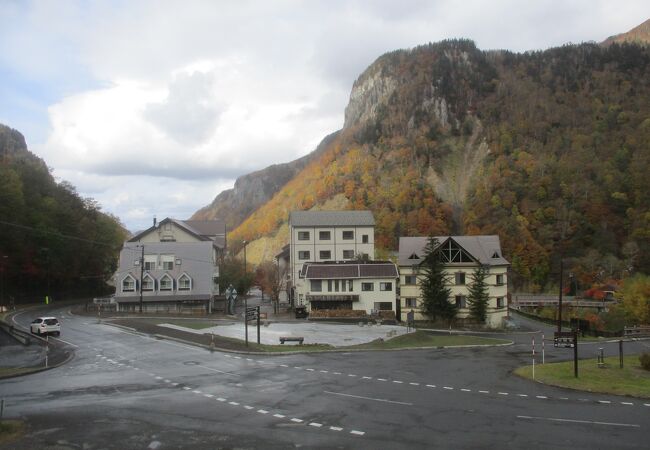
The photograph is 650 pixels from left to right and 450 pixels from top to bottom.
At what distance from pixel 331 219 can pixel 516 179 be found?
7189 centimetres

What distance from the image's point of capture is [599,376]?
23.2 m

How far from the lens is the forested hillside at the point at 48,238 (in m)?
62.4

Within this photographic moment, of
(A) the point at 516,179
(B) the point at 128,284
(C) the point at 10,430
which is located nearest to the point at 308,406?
(C) the point at 10,430

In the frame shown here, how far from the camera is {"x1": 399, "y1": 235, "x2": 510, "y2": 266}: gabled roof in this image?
57812 millimetres

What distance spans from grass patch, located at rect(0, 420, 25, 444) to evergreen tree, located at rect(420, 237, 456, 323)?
4447 cm

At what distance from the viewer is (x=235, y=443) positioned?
13.4 m

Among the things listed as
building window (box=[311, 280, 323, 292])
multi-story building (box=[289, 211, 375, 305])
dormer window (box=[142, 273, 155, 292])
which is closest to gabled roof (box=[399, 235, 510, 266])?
building window (box=[311, 280, 323, 292])

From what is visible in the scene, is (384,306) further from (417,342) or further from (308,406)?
(308,406)

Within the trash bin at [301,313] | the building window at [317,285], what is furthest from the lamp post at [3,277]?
the building window at [317,285]

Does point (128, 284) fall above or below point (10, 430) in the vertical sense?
above

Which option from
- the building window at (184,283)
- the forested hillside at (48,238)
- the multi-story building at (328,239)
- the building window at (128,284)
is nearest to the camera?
the building window at (128,284)

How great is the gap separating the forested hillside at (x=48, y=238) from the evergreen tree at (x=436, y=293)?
42494 mm

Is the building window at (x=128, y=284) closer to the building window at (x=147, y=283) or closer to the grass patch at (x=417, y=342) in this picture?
the building window at (x=147, y=283)

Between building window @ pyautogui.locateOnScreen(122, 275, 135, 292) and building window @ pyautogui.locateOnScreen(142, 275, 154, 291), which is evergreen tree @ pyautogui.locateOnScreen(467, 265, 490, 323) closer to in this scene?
building window @ pyautogui.locateOnScreen(142, 275, 154, 291)
